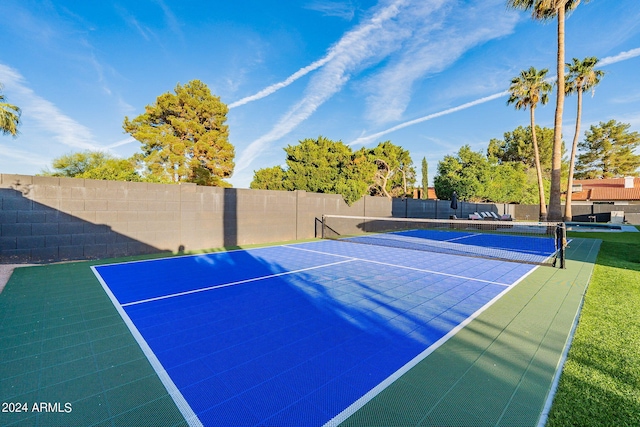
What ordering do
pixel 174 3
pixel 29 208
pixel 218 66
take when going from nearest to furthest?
pixel 29 208
pixel 174 3
pixel 218 66

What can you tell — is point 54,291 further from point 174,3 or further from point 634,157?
point 634,157

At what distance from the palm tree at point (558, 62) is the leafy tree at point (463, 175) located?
1459 centimetres

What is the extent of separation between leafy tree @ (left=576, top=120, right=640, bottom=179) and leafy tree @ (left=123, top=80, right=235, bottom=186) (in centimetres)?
4737

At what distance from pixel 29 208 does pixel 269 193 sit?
6.99 meters

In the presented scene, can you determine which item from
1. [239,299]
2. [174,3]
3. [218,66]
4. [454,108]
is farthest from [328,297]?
[454,108]

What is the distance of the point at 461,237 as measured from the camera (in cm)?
1385

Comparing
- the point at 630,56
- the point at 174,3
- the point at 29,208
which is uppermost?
the point at 630,56

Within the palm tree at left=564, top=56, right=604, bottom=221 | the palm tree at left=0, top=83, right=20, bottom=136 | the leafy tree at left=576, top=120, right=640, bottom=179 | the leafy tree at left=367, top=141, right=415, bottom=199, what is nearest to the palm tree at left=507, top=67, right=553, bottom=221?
the palm tree at left=564, top=56, right=604, bottom=221

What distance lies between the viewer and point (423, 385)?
2.25m

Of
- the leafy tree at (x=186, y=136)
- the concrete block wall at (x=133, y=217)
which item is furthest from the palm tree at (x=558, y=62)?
the leafy tree at (x=186, y=136)

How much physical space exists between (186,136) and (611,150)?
170 ft

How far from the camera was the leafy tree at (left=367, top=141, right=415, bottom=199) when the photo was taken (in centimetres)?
2988

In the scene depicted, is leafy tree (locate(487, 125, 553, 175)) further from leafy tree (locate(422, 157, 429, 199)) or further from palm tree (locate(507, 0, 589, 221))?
palm tree (locate(507, 0, 589, 221))

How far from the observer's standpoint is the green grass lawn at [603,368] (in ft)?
6.25
